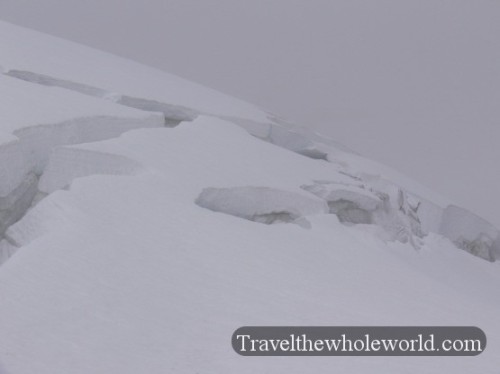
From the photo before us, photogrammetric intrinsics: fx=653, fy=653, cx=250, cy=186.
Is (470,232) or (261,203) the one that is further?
(470,232)

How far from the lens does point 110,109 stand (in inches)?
112

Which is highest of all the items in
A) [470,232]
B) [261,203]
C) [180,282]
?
[470,232]

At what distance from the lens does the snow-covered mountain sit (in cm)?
132

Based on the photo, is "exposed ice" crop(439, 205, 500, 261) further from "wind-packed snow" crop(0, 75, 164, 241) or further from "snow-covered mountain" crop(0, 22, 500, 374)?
"wind-packed snow" crop(0, 75, 164, 241)

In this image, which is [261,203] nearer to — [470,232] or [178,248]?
[178,248]

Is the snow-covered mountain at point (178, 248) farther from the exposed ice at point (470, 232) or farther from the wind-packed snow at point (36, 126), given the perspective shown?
the exposed ice at point (470, 232)

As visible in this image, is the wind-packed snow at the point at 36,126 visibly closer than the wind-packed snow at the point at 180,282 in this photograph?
No

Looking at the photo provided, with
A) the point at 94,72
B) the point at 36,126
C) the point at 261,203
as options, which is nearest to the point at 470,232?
the point at 261,203

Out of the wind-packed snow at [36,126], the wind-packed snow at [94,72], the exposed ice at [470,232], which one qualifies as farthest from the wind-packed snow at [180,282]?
the exposed ice at [470,232]

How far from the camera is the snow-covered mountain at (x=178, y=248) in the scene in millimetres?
1319

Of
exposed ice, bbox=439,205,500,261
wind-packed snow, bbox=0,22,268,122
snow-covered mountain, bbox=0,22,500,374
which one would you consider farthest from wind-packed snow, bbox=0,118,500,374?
exposed ice, bbox=439,205,500,261

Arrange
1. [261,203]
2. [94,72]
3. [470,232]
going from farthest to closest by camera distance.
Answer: [470,232], [94,72], [261,203]

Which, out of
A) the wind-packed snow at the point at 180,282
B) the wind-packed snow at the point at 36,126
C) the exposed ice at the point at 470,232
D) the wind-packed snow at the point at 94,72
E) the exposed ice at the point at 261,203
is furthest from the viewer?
the exposed ice at the point at 470,232

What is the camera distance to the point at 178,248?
176cm
